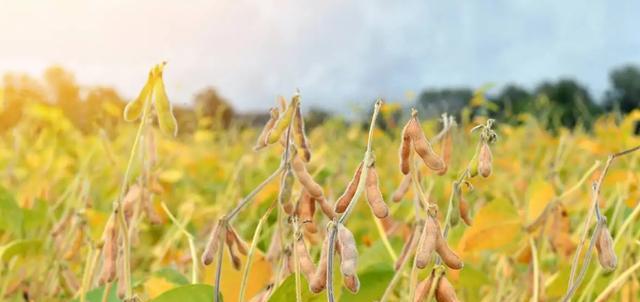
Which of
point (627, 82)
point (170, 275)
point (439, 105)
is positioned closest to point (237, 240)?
point (170, 275)

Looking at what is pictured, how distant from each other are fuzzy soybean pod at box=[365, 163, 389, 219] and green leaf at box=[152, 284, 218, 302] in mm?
106

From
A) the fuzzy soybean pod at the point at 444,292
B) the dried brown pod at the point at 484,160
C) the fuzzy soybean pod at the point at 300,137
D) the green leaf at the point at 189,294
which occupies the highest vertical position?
the fuzzy soybean pod at the point at 300,137

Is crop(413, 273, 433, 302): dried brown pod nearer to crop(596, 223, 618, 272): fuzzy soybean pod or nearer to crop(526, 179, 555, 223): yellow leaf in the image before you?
crop(596, 223, 618, 272): fuzzy soybean pod

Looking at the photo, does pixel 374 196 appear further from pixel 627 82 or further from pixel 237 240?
pixel 627 82

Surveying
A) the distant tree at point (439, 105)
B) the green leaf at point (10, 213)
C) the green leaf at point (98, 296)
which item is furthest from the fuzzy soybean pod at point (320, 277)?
the distant tree at point (439, 105)

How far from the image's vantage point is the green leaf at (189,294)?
0.45m

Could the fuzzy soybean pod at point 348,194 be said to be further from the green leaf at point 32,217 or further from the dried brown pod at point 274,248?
the green leaf at point 32,217

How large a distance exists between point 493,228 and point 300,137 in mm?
264

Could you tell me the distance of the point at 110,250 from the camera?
0.46m

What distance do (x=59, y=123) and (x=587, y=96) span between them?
38.1 feet

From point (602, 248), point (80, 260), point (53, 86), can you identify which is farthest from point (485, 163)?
point (53, 86)

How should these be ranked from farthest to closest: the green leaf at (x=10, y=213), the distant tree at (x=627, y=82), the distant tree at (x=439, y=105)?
1. the distant tree at (x=627, y=82)
2. the distant tree at (x=439, y=105)
3. the green leaf at (x=10, y=213)

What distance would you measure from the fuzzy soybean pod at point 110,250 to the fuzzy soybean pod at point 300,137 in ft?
0.32

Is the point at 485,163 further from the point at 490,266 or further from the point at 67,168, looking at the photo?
the point at 67,168
